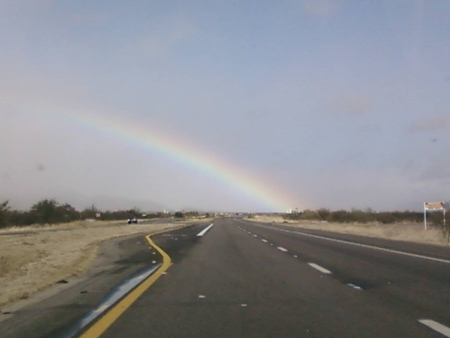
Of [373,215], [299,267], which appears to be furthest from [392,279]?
[373,215]

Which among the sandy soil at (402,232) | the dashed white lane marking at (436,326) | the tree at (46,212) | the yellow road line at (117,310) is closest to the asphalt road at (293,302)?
the dashed white lane marking at (436,326)

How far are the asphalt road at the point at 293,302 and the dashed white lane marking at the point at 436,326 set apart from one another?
0.6 inches

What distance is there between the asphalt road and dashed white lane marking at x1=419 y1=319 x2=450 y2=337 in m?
0.01

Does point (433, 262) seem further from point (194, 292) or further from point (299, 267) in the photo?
point (194, 292)

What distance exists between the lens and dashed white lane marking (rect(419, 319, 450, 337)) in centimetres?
816

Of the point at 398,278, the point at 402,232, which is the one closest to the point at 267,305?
the point at 398,278

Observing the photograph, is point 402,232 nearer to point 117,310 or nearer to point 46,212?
point 117,310

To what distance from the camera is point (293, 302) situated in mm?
10969

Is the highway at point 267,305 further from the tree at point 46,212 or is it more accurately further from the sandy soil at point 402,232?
the tree at point 46,212

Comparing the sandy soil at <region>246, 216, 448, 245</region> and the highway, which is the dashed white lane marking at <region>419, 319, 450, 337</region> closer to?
the highway

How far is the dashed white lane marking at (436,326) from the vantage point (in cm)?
816

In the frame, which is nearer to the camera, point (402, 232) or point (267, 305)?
point (267, 305)

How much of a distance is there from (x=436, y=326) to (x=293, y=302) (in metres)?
2.99

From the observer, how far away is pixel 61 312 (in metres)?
10.0
